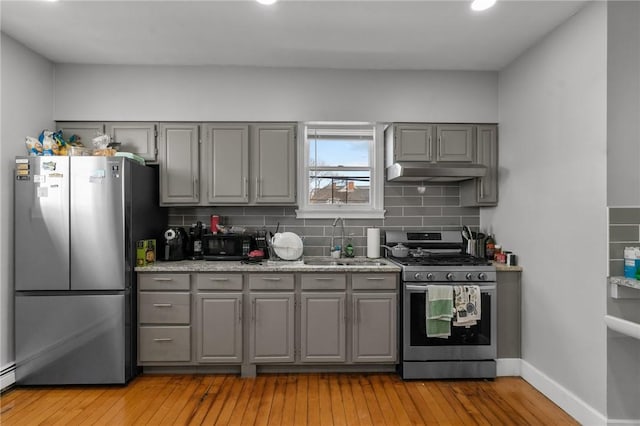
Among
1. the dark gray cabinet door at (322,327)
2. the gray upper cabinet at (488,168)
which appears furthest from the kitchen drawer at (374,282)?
the gray upper cabinet at (488,168)

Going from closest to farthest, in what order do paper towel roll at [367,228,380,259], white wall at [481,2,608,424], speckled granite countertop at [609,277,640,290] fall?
speckled granite countertop at [609,277,640,290]
white wall at [481,2,608,424]
paper towel roll at [367,228,380,259]

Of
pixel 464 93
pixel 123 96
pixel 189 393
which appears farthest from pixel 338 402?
pixel 123 96

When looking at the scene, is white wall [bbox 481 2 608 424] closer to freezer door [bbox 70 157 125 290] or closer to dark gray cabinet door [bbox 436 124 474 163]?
dark gray cabinet door [bbox 436 124 474 163]

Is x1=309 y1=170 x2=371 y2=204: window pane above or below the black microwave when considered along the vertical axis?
above

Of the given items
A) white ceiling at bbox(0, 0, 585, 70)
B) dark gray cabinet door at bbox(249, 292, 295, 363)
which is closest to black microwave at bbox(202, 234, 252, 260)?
dark gray cabinet door at bbox(249, 292, 295, 363)

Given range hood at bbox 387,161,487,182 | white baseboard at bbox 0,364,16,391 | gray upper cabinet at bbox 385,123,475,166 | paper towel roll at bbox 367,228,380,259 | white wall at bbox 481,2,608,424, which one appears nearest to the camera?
white wall at bbox 481,2,608,424

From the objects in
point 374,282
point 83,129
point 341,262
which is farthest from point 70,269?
point 374,282

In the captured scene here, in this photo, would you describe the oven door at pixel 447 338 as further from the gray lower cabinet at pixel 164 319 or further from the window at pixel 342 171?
the gray lower cabinet at pixel 164 319

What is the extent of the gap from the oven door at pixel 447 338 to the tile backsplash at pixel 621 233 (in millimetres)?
986

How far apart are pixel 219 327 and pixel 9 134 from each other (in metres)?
2.29

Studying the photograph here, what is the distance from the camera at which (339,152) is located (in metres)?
3.96

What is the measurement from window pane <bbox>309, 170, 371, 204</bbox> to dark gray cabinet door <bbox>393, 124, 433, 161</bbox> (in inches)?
19.8

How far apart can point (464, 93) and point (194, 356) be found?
3.49m

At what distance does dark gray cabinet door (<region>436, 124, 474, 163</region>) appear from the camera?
3611 millimetres
